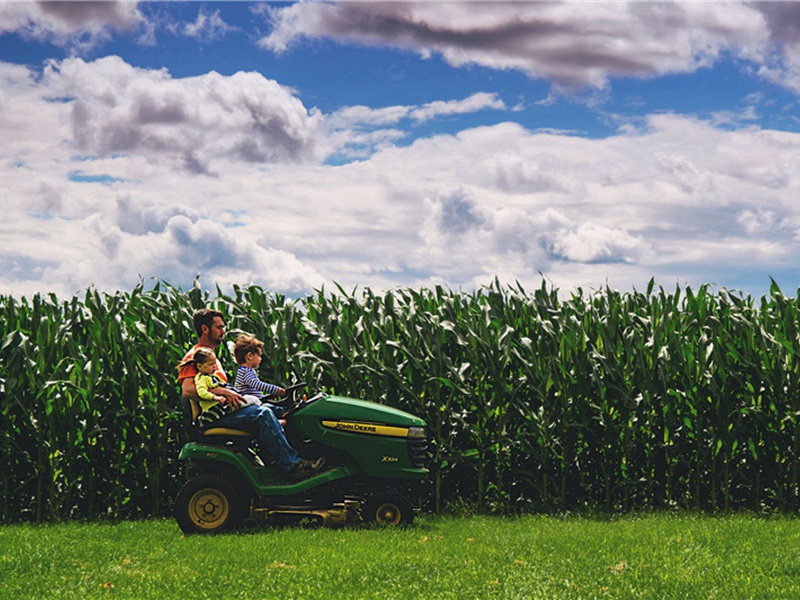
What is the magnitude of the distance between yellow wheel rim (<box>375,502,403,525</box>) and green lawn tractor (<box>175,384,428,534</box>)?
1cm

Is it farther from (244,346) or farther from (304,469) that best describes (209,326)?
(304,469)

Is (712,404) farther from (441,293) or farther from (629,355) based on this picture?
(441,293)

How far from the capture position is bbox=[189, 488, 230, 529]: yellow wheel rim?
31.0ft

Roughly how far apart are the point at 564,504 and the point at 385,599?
14.6ft

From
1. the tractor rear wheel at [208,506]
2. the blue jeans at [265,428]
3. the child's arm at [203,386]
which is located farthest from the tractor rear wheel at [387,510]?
the child's arm at [203,386]

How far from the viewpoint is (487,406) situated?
36.0ft

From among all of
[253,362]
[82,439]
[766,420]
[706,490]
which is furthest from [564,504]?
[82,439]

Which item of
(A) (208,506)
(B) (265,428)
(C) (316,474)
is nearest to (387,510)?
(C) (316,474)

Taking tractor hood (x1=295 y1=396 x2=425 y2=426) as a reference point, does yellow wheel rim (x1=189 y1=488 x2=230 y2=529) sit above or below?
below

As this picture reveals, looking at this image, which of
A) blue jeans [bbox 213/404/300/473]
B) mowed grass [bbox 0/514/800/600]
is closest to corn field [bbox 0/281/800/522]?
mowed grass [bbox 0/514/800/600]

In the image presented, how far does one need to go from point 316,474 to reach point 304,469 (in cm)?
13

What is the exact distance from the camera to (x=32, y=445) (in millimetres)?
10906

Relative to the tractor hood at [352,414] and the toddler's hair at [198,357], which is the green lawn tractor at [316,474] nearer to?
the tractor hood at [352,414]

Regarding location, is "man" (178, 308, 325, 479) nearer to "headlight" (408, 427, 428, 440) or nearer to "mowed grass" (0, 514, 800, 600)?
"mowed grass" (0, 514, 800, 600)
